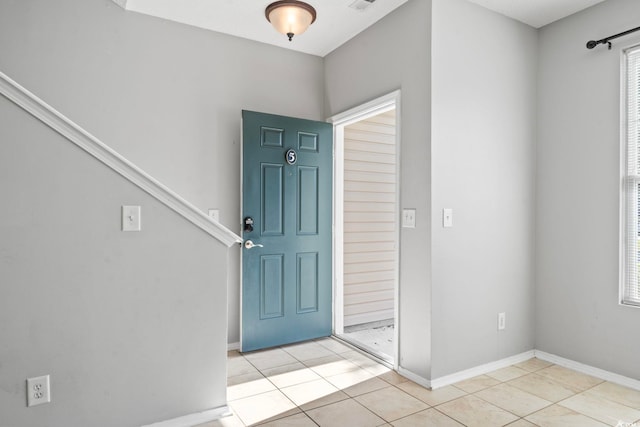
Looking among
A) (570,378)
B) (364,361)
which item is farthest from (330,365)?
(570,378)

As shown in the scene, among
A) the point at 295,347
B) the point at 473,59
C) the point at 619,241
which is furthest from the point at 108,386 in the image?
the point at 619,241

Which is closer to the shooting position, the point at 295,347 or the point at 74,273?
the point at 74,273

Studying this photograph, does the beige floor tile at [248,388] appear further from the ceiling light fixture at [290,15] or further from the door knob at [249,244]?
the ceiling light fixture at [290,15]

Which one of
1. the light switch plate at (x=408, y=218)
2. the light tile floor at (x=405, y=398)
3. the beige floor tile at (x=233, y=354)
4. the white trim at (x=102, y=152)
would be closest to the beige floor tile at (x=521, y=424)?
the light tile floor at (x=405, y=398)

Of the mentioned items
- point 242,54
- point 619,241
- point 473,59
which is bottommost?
point 619,241

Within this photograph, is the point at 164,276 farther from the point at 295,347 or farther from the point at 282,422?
the point at 295,347

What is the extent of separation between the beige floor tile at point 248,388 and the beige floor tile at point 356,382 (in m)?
0.45

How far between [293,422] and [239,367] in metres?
0.92

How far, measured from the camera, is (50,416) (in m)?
1.85

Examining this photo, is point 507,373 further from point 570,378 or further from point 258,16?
point 258,16

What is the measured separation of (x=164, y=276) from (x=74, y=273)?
426 millimetres

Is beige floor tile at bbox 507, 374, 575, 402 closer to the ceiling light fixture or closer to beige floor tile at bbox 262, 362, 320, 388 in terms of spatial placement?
beige floor tile at bbox 262, 362, 320, 388

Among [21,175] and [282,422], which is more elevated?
[21,175]

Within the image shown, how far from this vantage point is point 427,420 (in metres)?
2.22
